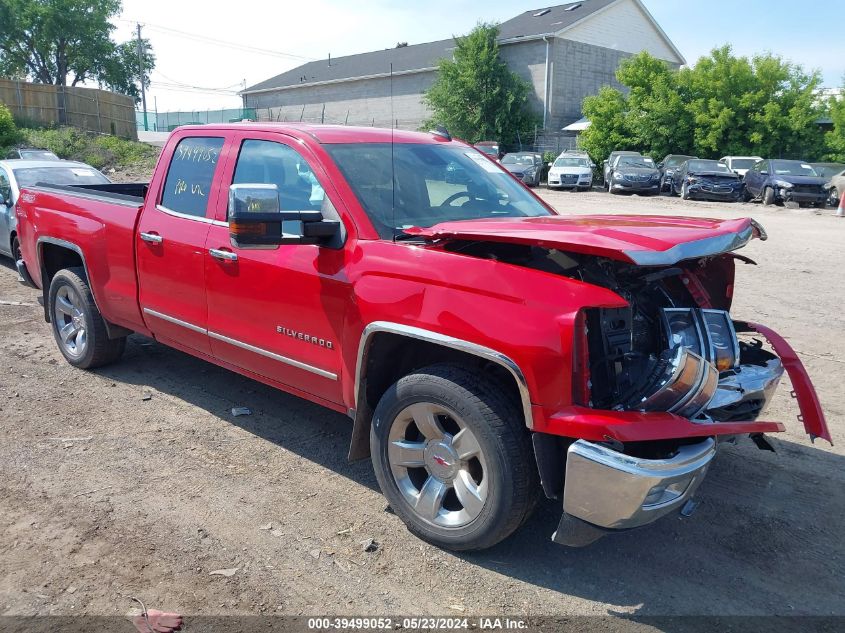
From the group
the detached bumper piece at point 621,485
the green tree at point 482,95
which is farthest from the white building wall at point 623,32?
the detached bumper piece at point 621,485

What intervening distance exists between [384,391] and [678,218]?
176 centimetres

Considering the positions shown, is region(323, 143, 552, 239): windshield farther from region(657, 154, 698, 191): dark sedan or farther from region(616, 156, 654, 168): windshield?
region(616, 156, 654, 168): windshield

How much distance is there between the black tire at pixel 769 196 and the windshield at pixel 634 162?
536cm

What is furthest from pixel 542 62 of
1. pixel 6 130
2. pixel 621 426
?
pixel 621 426

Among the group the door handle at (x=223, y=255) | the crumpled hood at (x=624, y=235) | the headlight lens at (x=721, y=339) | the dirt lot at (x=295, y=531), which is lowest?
the dirt lot at (x=295, y=531)

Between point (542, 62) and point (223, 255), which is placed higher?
point (542, 62)

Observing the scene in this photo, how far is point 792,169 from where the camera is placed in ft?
78.1

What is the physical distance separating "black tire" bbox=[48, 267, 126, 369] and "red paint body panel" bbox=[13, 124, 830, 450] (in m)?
0.27

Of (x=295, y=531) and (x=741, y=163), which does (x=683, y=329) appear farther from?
(x=741, y=163)

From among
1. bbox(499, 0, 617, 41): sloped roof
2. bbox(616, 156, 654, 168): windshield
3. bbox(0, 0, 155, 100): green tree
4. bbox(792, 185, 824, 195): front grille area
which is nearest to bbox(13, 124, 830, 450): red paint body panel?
bbox(792, 185, 824, 195): front grille area

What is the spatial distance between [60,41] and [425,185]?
65.4 metres

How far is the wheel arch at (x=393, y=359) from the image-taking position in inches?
130

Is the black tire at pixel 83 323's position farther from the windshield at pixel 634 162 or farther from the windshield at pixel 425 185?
the windshield at pixel 634 162

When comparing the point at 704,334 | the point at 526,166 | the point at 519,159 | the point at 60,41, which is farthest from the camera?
the point at 60,41
